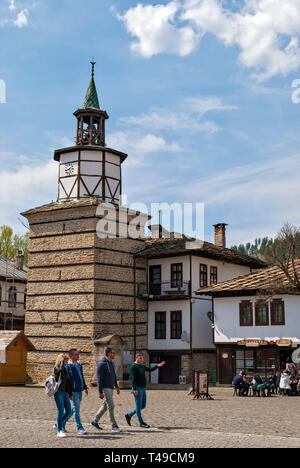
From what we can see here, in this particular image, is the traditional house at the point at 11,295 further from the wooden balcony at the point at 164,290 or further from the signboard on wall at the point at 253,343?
the signboard on wall at the point at 253,343

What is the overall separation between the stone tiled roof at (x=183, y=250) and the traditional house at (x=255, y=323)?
11.7ft

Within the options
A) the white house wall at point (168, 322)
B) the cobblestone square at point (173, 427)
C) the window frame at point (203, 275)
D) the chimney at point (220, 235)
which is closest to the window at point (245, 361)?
the white house wall at point (168, 322)

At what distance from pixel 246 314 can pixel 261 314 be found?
2.78 feet

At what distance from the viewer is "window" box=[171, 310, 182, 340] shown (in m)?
33.0

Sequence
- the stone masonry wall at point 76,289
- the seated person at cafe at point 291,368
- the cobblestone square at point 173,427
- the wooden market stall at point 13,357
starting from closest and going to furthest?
the cobblestone square at point 173,427 → the seated person at cafe at point 291,368 → the wooden market stall at point 13,357 → the stone masonry wall at point 76,289

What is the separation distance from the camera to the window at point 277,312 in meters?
27.6

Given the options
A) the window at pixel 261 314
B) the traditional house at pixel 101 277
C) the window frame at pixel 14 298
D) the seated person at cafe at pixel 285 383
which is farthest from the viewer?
the window frame at pixel 14 298

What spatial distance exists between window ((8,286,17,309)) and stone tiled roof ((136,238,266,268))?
44.1 feet

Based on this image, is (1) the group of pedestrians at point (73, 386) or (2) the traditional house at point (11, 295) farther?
(2) the traditional house at point (11, 295)

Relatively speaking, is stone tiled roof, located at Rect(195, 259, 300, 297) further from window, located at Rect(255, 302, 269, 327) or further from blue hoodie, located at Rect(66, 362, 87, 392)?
blue hoodie, located at Rect(66, 362, 87, 392)

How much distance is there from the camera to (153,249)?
34.2 m

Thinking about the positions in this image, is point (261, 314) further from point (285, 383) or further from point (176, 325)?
point (176, 325)
